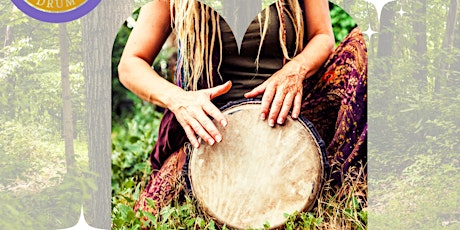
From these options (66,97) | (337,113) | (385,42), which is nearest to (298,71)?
(337,113)

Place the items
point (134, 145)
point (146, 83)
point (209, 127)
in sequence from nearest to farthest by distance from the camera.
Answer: point (209, 127), point (146, 83), point (134, 145)

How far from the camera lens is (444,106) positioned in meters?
7.77

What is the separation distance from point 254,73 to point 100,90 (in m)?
1.55

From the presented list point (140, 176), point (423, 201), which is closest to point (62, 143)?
point (140, 176)

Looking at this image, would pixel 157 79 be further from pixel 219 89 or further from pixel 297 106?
pixel 297 106

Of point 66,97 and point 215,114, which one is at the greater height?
point 215,114

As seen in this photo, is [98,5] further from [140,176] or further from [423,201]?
[423,201]

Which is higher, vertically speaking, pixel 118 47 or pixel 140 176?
pixel 118 47

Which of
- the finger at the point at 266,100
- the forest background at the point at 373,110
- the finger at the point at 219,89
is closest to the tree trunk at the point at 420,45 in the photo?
the forest background at the point at 373,110

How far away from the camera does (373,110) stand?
691 centimetres

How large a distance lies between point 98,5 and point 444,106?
377cm

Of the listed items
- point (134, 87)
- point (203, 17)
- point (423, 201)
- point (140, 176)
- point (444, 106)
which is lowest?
point (423, 201)

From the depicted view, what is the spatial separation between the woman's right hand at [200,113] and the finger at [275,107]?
0.31 meters

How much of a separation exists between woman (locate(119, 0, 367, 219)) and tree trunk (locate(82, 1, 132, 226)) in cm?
92
